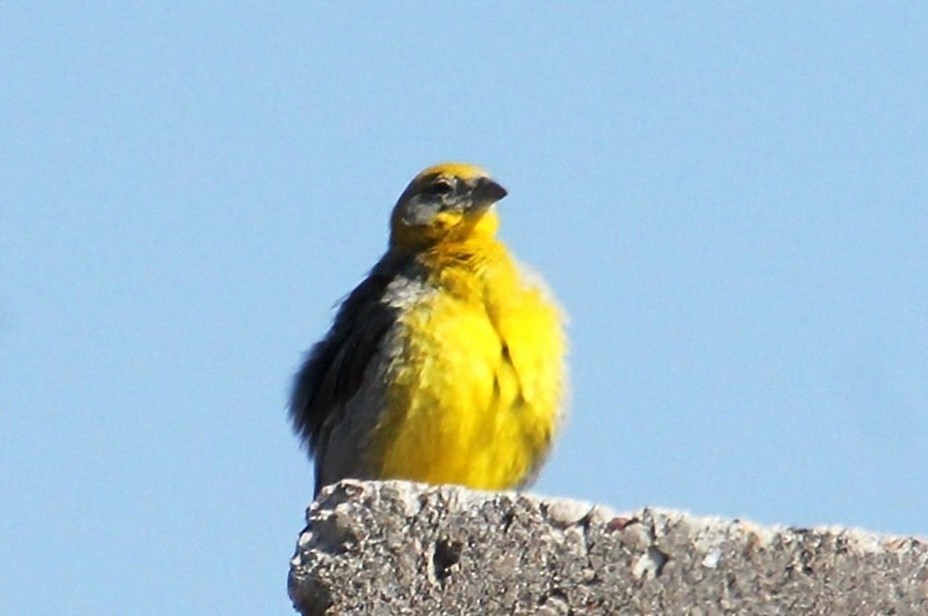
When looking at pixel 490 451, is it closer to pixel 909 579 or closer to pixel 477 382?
pixel 477 382

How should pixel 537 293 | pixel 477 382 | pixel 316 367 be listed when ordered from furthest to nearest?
pixel 316 367 → pixel 537 293 → pixel 477 382

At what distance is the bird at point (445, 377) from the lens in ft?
25.9

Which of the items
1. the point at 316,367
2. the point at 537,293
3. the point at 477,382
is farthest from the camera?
the point at 316,367

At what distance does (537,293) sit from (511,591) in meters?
4.52

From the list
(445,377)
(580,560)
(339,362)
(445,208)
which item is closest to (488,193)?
(445,208)

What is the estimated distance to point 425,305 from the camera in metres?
8.16

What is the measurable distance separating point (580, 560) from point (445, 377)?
3.96 metres

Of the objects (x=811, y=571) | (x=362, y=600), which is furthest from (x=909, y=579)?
(x=362, y=600)

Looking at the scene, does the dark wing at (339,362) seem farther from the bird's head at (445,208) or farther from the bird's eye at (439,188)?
the bird's eye at (439,188)

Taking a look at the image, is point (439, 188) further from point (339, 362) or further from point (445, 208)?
point (339, 362)

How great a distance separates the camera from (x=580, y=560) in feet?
12.9

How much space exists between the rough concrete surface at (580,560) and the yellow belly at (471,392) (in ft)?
12.8

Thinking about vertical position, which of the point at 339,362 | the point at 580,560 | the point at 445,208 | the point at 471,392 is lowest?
the point at 580,560

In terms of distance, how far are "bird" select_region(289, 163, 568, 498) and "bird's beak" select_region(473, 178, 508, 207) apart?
1.51 feet
